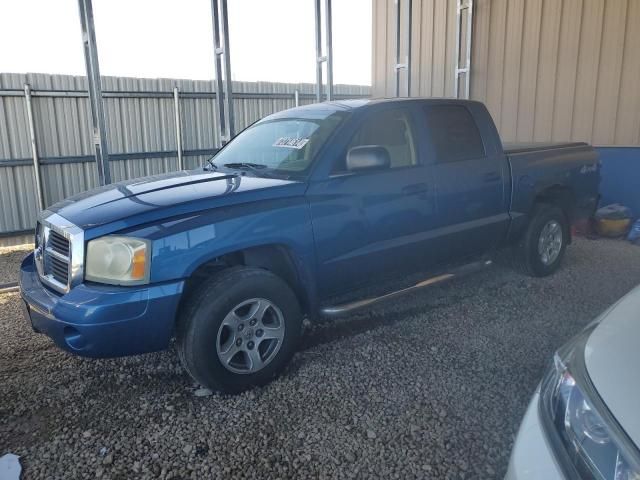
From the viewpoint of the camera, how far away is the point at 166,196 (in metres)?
3.22

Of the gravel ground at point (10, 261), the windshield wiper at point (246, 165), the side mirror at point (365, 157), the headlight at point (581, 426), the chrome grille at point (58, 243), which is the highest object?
the side mirror at point (365, 157)

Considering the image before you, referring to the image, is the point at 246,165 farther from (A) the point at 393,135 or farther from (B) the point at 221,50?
(B) the point at 221,50

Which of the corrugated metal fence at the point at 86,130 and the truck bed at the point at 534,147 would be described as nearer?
the truck bed at the point at 534,147

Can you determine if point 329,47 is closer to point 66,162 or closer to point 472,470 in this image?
point 66,162

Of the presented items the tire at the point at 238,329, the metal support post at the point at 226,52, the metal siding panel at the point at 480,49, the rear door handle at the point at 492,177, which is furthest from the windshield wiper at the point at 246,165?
the metal siding panel at the point at 480,49

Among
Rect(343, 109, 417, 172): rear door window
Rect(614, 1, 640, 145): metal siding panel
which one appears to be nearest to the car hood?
Rect(343, 109, 417, 172): rear door window

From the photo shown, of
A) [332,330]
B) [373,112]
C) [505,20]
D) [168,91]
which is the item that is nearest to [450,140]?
[373,112]

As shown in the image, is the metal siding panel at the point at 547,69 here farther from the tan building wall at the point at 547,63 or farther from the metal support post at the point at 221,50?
the metal support post at the point at 221,50

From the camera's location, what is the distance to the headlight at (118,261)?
281 centimetres

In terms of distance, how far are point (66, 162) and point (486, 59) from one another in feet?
25.4

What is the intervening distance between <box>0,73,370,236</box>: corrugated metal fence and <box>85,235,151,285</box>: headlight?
7.09 metres

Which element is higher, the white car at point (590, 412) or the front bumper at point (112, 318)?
the white car at point (590, 412)

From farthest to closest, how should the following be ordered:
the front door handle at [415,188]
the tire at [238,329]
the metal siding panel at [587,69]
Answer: the metal siding panel at [587,69], the front door handle at [415,188], the tire at [238,329]

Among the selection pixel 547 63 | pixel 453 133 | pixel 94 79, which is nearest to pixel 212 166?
pixel 453 133
